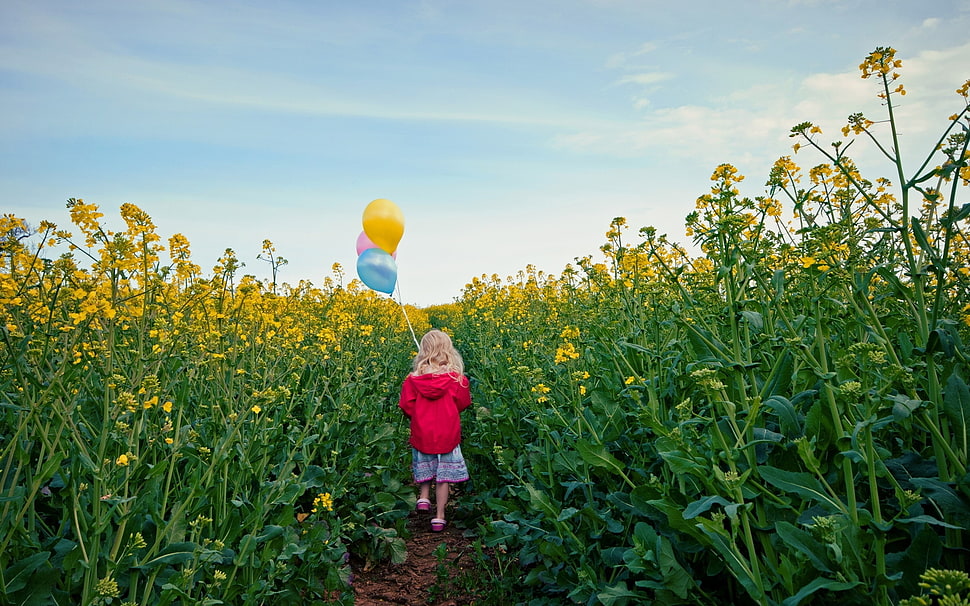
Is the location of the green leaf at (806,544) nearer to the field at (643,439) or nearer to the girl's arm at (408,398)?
the field at (643,439)

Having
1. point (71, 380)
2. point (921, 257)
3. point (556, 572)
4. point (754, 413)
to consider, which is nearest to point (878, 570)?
point (754, 413)

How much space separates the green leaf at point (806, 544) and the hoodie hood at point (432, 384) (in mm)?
3422

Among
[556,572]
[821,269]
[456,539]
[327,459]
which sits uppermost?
[821,269]

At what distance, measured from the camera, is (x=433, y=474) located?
5055 millimetres

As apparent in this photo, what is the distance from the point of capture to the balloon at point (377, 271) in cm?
805

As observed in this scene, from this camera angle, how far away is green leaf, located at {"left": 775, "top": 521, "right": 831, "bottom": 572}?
1826 mm

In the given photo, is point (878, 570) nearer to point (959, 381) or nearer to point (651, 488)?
point (959, 381)

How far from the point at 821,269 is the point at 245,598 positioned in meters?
2.77

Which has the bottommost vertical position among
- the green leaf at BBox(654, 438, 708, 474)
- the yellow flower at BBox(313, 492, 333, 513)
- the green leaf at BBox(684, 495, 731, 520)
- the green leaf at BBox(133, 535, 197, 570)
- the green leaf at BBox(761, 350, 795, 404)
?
the yellow flower at BBox(313, 492, 333, 513)

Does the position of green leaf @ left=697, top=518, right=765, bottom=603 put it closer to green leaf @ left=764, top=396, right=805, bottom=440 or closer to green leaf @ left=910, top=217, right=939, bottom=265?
green leaf @ left=764, top=396, right=805, bottom=440

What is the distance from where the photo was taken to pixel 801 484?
1.95m

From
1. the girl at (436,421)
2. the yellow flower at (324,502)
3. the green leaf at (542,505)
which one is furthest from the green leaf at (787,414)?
the girl at (436,421)

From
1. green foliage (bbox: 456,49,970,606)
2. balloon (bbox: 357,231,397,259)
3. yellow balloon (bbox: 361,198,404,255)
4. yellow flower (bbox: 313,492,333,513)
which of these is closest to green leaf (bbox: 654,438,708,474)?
green foliage (bbox: 456,49,970,606)

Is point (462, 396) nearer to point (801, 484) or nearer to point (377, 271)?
point (377, 271)
